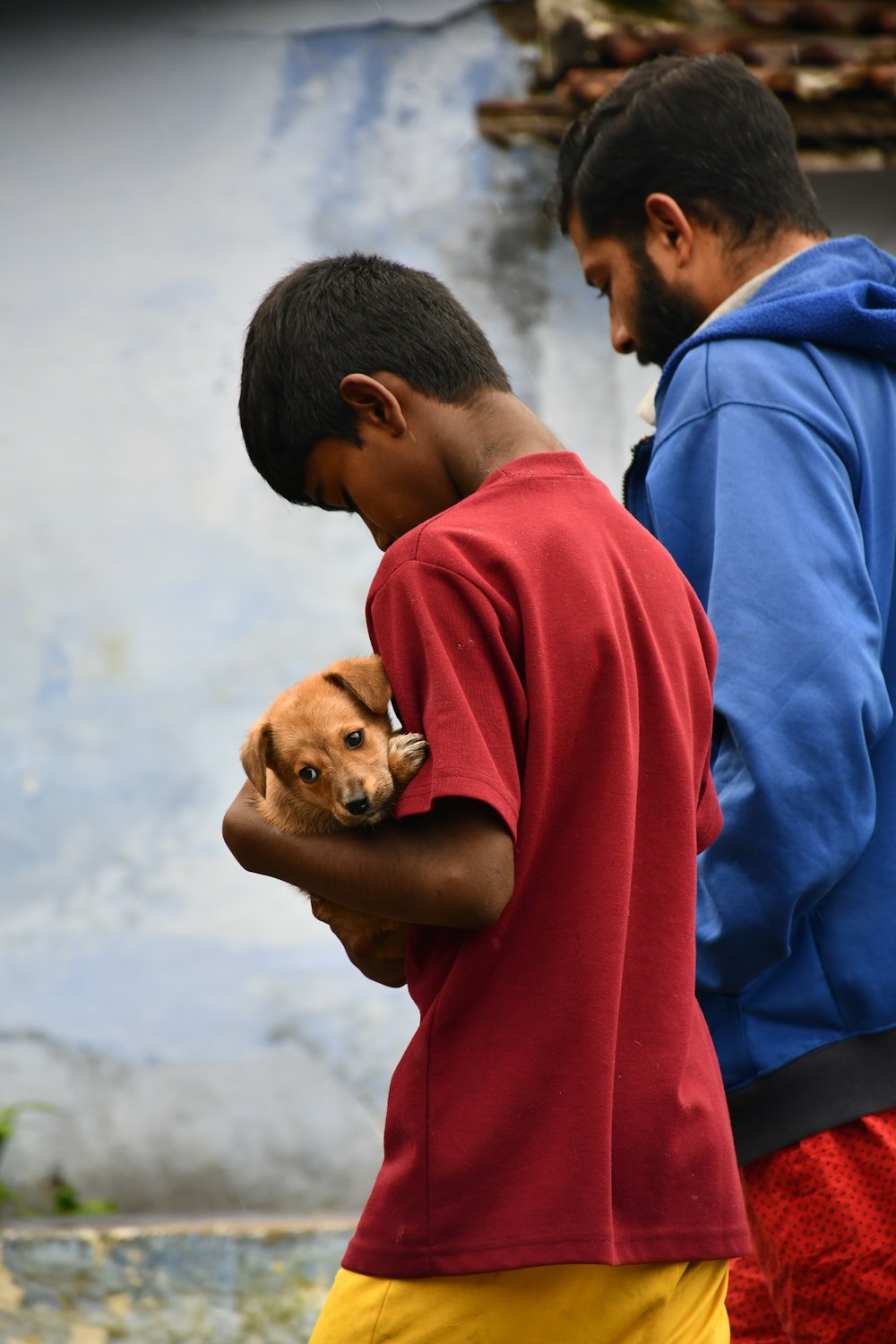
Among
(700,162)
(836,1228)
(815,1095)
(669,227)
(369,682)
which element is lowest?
(836,1228)

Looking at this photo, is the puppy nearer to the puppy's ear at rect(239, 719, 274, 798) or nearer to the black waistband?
the puppy's ear at rect(239, 719, 274, 798)

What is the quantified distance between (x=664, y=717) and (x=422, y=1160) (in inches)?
24.7

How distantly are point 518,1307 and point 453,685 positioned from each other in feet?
2.46

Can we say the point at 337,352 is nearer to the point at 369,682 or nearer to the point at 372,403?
the point at 372,403

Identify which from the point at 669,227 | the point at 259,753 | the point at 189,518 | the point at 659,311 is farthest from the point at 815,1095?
the point at 189,518

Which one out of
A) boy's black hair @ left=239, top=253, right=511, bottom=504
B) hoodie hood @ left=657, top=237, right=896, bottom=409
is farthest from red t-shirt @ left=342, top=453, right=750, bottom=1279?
hoodie hood @ left=657, top=237, right=896, bottom=409

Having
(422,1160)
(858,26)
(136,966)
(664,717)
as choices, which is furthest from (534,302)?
(422,1160)

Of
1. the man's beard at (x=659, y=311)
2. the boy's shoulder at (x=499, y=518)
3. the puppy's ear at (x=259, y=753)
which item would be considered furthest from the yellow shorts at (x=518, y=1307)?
the man's beard at (x=659, y=311)

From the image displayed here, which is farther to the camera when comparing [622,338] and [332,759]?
[622,338]

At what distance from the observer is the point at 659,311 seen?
9.63 feet

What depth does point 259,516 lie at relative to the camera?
19.0 ft

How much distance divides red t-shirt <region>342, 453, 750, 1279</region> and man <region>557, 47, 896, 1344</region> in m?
0.48

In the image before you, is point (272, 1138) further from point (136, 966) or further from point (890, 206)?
point (890, 206)

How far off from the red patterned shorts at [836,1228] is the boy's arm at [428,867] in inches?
35.8
